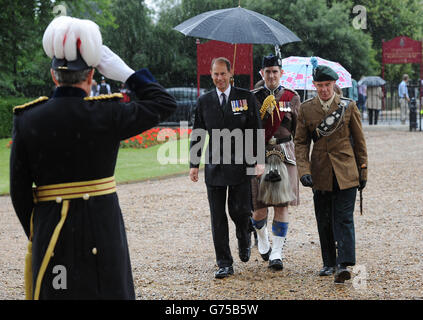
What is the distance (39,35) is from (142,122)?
767 inches

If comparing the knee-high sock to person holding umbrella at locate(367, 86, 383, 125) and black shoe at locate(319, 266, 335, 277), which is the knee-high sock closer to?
black shoe at locate(319, 266, 335, 277)

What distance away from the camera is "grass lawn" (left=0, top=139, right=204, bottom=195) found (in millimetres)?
13641

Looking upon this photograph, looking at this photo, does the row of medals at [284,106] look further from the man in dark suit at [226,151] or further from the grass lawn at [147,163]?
the grass lawn at [147,163]

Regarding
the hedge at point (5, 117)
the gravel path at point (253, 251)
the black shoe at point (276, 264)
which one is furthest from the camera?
the hedge at point (5, 117)

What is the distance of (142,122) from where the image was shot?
3.10 metres

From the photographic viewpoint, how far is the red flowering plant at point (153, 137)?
19266 mm

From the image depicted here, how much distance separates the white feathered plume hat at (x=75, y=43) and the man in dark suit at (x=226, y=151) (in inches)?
117

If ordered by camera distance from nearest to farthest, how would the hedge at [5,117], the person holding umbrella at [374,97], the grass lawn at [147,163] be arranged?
the grass lawn at [147,163], the hedge at [5,117], the person holding umbrella at [374,97]

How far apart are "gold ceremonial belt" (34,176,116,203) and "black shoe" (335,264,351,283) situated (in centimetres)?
303

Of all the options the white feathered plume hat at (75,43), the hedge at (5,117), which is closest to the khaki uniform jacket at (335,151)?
the white feathered plume hat at (75,43)

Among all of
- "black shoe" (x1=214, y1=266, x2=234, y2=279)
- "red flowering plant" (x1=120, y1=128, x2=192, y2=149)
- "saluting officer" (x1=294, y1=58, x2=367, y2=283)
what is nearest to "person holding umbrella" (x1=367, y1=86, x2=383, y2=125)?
"red flowering plant" (x1=120, y1=128, x2=192, y2=149)
